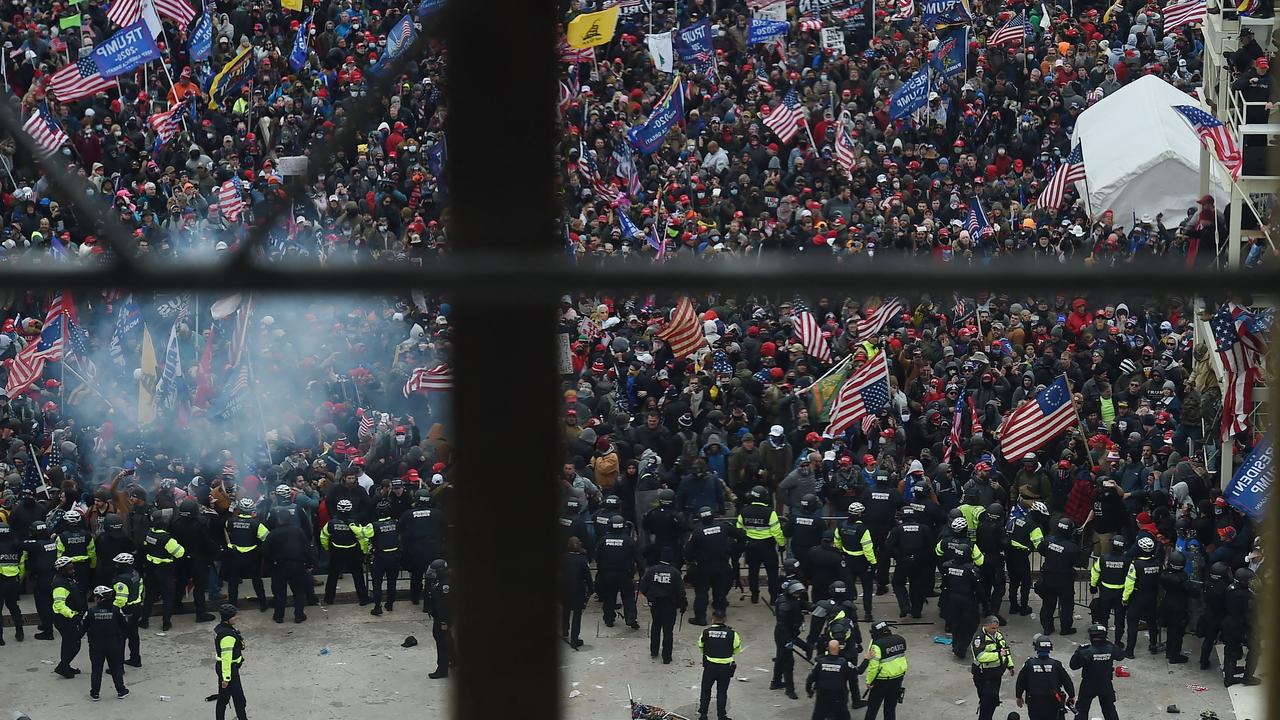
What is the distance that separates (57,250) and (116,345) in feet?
7.60

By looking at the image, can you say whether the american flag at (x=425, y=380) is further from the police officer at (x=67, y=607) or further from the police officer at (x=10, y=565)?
the police officer at (x=10, y=565)

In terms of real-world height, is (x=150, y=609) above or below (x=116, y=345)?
below

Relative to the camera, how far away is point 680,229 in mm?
26469

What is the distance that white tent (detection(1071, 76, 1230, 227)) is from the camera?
26.7 m

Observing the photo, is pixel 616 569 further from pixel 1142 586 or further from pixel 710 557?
pixel 1142 586

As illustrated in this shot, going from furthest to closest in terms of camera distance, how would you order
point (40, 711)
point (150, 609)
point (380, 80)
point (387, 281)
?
point (150, 609) → point (40, 711) → point (380, 80) → point (387, 281)

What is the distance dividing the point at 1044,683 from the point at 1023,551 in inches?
119

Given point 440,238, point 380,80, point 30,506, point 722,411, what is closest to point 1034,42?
point 440,238

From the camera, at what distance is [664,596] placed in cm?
1795

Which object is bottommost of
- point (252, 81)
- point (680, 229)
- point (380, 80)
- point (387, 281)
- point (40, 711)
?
point (40, 711)

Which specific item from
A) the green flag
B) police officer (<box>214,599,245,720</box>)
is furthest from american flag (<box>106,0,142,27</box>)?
police officer (<box>214,599,245,720</box>)

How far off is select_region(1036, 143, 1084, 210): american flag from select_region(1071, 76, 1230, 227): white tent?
383 mm

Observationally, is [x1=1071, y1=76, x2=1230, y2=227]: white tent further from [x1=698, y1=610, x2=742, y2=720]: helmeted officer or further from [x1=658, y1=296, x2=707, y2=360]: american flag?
[x1=698, y1=610, x2=742, y2=720]: helmeted officer

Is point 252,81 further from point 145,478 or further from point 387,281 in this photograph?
point 387,281
